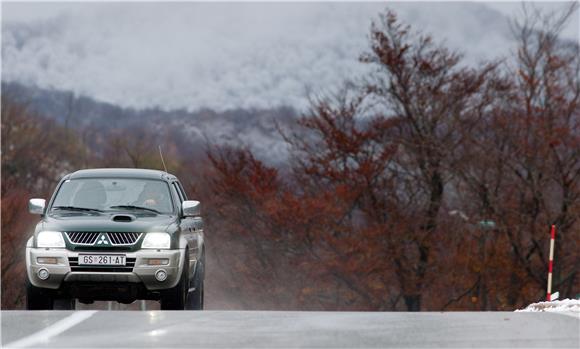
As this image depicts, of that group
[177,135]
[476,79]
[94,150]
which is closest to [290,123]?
[476,79]

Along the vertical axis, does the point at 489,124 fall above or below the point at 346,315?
above

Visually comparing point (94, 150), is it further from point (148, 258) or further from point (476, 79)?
point (148, 258)

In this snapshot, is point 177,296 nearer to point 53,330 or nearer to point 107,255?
point 107,255

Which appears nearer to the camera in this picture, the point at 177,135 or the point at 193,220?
the point at 193,220

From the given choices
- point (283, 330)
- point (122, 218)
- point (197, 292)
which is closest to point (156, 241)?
point (122, 218)

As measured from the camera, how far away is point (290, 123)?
45062 millimetres

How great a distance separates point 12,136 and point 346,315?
77023mm

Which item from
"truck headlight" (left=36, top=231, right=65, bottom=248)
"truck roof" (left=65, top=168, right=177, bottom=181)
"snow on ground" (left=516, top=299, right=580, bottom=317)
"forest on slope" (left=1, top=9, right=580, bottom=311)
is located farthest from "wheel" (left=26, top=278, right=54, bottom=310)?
"forest on slope" (left=1, top=9, right=580, bottom=311)

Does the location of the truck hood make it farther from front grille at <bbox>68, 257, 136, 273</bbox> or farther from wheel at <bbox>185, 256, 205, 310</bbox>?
wheel at <bbox>185, 256, 205, 310</bbox>

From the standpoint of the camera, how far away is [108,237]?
12.2 m

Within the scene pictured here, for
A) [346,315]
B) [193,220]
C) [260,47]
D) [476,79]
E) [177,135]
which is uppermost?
[260,47]

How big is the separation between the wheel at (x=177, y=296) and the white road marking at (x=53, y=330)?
160cm

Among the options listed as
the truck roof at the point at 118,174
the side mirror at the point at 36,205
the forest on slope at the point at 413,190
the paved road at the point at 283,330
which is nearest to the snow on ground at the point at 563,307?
the paved road at the point at 283,330

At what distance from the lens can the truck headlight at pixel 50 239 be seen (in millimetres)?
12180
